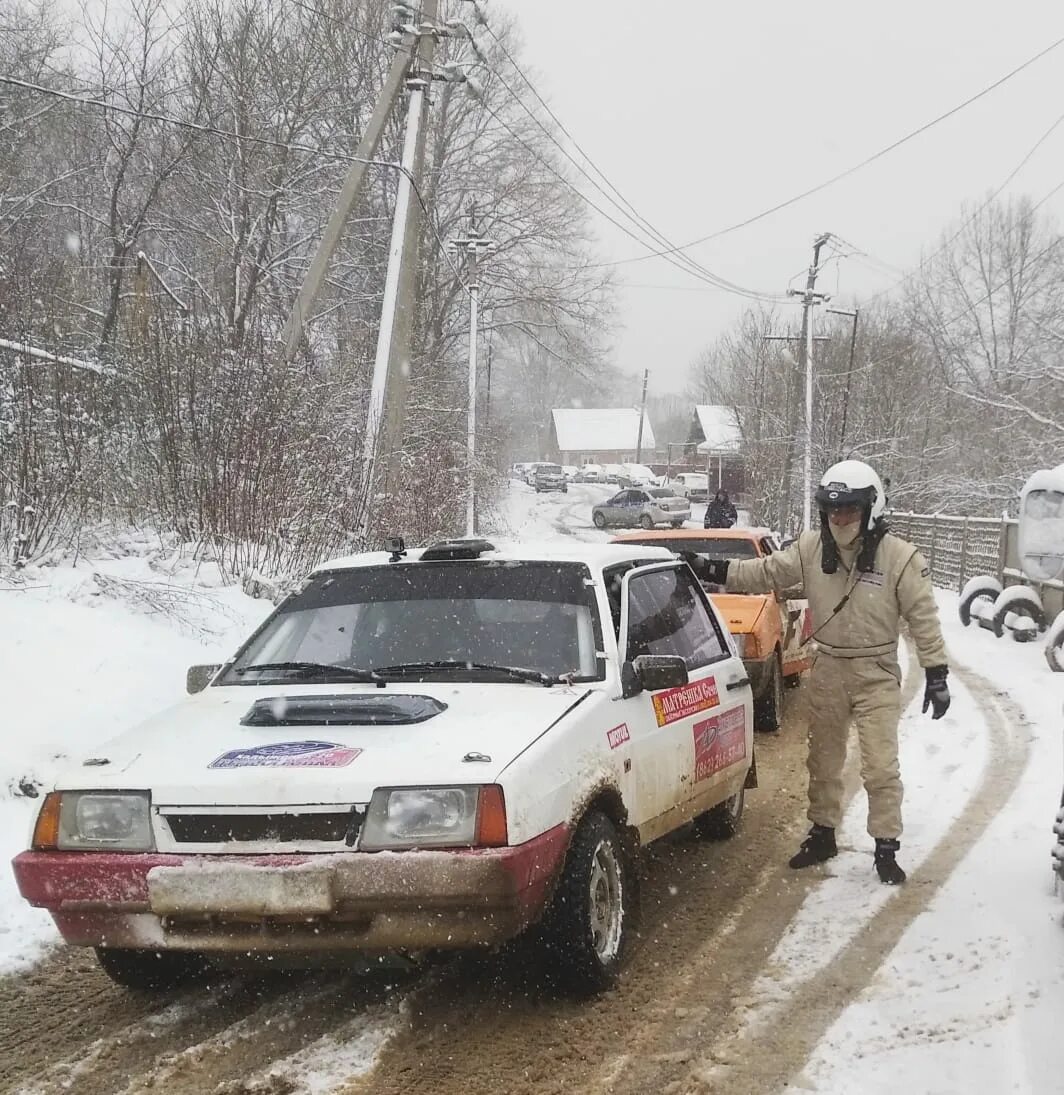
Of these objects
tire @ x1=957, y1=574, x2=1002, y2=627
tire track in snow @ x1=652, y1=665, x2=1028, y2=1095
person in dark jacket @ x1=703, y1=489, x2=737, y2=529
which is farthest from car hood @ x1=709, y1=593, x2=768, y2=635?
person in dark jacket @ x1=703, y1=489, x2=737, y2=529

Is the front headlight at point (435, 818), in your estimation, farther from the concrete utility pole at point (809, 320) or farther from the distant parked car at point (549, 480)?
the distant parked car at point (549, 480)

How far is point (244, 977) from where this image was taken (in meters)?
4.16

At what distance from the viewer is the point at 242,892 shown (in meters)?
3.33

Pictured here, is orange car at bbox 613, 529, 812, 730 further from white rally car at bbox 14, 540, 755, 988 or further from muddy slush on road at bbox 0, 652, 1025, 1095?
muddy slush on road at bbox 0, 652, 1025, 1095

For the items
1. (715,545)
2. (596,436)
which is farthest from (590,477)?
(715,545)

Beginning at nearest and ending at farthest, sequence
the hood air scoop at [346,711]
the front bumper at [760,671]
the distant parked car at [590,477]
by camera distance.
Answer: the hood air scoop at [346,711] < the front bumper at [760,671] < the distant parked car at [590,477]

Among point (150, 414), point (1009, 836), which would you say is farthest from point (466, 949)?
point (150, 414)

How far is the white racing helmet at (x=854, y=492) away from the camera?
529 cm

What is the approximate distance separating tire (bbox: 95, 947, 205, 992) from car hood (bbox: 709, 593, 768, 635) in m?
5.12

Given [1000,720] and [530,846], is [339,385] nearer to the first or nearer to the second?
[1000,720]

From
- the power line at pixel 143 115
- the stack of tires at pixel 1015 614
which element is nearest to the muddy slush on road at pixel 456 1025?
the power line at pixel 143 115

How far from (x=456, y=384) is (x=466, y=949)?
97.5 feet

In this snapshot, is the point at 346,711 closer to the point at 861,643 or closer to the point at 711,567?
the point at 711,567

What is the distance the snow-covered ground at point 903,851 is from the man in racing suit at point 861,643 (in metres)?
0.33
